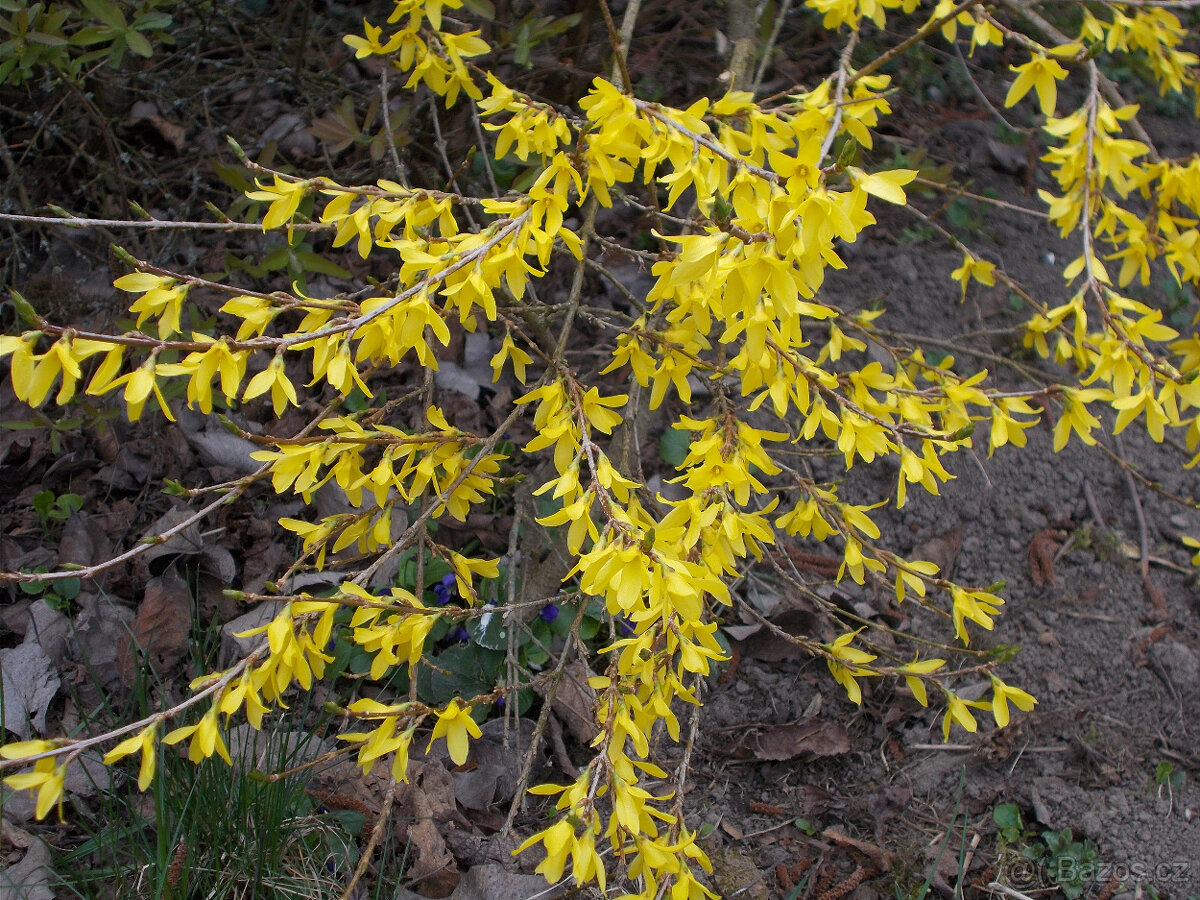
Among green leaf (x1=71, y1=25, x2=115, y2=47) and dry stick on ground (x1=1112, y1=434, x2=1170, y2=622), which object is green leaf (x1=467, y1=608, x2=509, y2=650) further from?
dry stick on ground (x1=1112, y1=434, x2=1170, y2=622)

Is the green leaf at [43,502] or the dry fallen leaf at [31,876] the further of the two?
the green leaf at [43,502]

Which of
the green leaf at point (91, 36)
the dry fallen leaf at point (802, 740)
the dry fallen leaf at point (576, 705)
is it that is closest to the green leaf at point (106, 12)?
the green leaf at point (91, 36)

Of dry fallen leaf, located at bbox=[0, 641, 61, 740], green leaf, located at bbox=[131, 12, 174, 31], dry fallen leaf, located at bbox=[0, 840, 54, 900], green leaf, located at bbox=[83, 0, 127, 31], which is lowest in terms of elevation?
dry fallen leaf, located at bbox=[0, 641, 61, 740]

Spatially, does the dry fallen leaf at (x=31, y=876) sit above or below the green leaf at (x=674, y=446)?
below

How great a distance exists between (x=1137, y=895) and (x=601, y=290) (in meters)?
2.32

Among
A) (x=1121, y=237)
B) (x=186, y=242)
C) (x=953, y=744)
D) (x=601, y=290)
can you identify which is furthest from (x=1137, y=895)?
(x=186, y=242)

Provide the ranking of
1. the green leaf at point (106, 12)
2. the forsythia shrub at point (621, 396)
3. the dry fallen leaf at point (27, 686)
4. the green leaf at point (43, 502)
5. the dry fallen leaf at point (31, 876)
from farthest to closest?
the green leaf at point (43, 502) < the green leaf at point (106, 12) < the dry fallen leaf at point (27, 686) < the dry fallen leaf at point (31, 876) < the forsythia shrub at point (621, 396)

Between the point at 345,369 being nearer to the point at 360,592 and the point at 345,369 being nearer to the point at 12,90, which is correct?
the point at 360,592

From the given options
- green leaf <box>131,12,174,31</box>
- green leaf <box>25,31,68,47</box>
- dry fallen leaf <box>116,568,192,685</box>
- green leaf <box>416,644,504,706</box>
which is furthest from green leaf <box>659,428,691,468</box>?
green leaf <box>25,31,68,47</box>

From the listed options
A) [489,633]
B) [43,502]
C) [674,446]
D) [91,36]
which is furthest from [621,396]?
[43,502]

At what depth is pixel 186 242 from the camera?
310 centimetres

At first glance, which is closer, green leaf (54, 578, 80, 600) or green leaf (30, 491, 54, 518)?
green leaf (54, 578, 80, 600)

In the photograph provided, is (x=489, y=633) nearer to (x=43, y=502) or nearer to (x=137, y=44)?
(x=43, y=502)

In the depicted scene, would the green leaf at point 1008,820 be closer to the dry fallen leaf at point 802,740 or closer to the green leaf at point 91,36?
the dry fallen leaf at point 802,740
